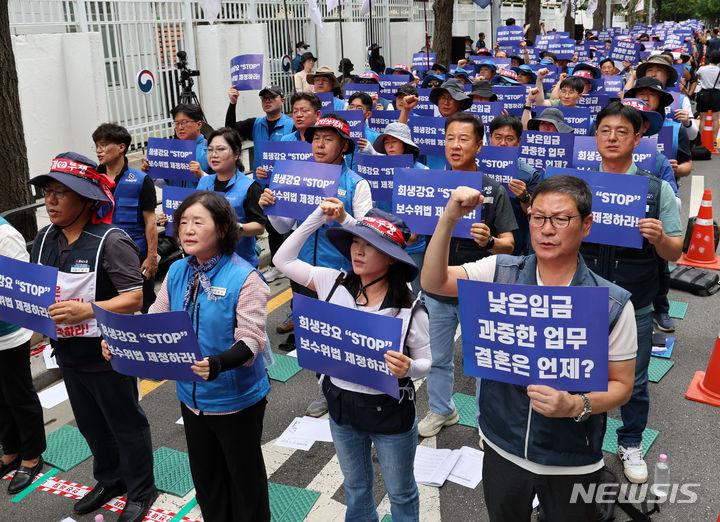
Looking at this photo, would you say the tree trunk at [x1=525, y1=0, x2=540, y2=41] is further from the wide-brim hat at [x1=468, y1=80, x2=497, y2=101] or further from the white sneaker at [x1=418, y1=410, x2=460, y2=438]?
the white sneaker at [x1=418, y1=410, x2=460, y2=438]

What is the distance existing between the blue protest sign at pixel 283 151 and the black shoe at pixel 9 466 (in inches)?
118

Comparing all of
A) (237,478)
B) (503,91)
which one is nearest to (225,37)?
(503,91)

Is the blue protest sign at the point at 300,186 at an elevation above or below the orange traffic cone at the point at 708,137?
above

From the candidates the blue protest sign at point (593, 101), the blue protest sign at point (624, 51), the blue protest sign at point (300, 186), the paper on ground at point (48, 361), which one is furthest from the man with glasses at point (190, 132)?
the blue protest sign at point (624, 51)

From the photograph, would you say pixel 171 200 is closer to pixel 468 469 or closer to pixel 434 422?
pixel 434 422

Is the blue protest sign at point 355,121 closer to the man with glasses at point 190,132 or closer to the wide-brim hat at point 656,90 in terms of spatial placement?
the man with glasses at point 190,132

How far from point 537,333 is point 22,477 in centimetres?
360

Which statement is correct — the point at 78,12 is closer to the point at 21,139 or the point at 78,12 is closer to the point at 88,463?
the point at 21,139

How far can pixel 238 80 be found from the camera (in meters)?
10.3

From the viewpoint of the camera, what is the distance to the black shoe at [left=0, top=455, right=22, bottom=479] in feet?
15.3

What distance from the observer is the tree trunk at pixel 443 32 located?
1801 centimetres

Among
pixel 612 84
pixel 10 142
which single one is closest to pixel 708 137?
pixel 612 84

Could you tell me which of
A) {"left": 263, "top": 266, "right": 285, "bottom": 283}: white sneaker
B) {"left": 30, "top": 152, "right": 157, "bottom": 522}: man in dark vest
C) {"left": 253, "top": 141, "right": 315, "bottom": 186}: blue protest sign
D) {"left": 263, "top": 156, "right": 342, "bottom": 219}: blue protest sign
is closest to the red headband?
{"left": 30, "top": 152, "right": 157, "bottom": 522}: man in dark vest

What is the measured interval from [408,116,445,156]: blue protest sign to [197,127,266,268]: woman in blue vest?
8.70ft
